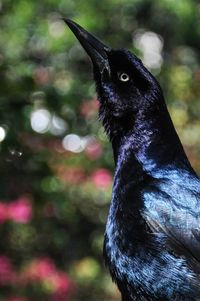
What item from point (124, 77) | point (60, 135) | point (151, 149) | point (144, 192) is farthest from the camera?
point (60, 135)

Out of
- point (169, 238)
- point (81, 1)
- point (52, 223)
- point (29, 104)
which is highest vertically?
point (81, 1)

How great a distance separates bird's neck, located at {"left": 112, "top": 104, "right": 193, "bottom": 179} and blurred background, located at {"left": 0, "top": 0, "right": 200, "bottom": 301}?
741 mm

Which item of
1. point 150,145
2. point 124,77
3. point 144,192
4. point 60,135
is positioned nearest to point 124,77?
point 124,77

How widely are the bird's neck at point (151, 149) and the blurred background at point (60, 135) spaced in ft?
2.43

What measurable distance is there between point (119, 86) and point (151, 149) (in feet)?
1.23

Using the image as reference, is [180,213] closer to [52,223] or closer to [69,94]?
[69,94]

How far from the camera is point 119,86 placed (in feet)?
12.4

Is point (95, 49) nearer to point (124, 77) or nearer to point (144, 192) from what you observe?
point (124, 77)

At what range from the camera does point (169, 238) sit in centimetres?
331

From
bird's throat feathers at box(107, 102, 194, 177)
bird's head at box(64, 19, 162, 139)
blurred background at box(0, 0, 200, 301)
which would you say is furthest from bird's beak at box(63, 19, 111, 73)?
blurred background at box(0, 0, 200, 301)

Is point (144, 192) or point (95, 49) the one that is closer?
point (144, 192)

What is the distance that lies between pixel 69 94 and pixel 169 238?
153 cm

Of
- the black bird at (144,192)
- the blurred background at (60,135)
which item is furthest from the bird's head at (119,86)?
the blurred background at (60,135)

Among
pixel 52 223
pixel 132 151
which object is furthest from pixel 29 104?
pixel 52 223
